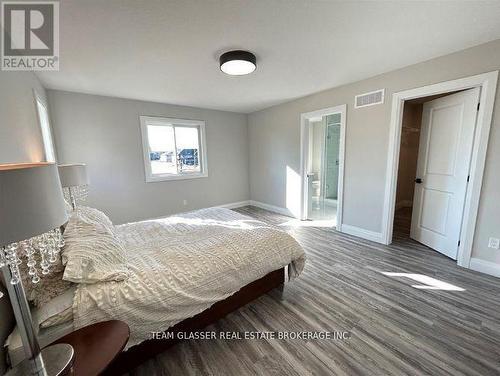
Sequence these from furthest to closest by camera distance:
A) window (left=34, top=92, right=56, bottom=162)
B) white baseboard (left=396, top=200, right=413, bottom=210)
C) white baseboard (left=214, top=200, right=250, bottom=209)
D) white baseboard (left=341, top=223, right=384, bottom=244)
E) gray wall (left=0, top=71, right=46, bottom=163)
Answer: white baseboard (left=214, top=200, right=250, bottom=209) → white baseboard (left=396, top=200, right=413, bottom=210) → white baseboard (left=341, top=223, right=384, bottom=244) → window (left=34, top=92, right=56, bottom=162) → gray wall (left=0, top=71, right=46, bottom=163)

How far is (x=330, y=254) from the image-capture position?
9.44ft

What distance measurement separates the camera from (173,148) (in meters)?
4.55

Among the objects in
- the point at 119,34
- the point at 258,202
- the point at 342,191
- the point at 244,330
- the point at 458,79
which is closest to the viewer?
the point at 244,330

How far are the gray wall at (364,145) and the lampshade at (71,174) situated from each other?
356 cm

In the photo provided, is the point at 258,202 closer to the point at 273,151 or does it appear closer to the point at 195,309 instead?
the point at 273,151

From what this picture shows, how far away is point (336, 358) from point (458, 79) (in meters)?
3.06

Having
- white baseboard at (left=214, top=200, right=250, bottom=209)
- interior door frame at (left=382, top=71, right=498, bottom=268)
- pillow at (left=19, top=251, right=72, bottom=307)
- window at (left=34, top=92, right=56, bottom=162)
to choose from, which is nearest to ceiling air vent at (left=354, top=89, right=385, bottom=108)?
interior door frame at (left=382, top=71, right=498, bottom=268)

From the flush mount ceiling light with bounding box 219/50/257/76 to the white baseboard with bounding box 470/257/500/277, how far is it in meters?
3.37

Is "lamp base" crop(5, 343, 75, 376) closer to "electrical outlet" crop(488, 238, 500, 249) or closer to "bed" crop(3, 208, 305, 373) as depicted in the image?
"bed" crop(3, 208, 305, 373)

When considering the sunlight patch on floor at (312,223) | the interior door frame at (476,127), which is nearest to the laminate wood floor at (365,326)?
the interior door frame at (476,127)

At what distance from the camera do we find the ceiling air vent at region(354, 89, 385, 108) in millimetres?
2926

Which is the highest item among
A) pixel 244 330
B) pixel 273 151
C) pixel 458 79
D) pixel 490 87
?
pixel 458 79

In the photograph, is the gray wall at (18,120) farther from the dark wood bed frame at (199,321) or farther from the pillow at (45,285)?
the dark wood bed frame at (199,321)

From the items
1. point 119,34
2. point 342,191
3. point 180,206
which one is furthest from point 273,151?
point 119,34
